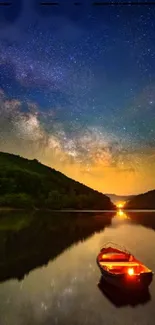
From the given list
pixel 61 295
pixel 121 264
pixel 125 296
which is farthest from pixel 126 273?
pixel 61 295

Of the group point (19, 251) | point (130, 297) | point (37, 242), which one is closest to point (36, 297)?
point (130, 297)

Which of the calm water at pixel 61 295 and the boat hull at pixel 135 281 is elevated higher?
the boat hull at pixel 135 281

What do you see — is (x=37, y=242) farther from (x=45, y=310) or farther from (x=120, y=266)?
(x=45, y=310)

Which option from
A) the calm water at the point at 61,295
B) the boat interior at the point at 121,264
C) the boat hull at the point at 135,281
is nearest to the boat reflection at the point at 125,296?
the calm water at the point at 61,295

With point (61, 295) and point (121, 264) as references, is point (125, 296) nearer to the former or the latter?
point (61, 295)

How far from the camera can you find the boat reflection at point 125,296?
92.0 feet

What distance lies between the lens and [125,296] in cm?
2953

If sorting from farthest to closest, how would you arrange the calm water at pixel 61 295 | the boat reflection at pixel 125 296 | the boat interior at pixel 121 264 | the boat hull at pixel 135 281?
1. the boat interior at pixel 121 264
2. the boat hull at pixel 135 281
3. the boat reflection at pixel 125 296
4. the calm water at pixel 61 295

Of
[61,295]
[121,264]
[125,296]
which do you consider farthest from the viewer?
[121,264]

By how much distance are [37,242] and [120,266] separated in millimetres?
33907

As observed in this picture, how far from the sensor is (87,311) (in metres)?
26.8

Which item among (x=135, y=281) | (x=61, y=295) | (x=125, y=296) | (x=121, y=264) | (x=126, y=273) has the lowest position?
(x=61, y=295)

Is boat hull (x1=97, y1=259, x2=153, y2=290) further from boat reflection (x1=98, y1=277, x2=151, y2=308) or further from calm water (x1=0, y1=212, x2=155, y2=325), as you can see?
calm water (x1=0, y1=212, x2=155, y2=325)

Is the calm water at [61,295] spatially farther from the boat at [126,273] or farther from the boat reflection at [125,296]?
the boat at [126,273]
